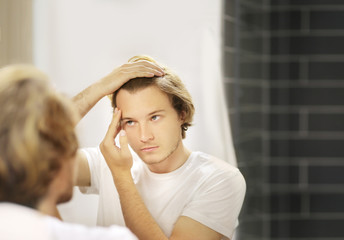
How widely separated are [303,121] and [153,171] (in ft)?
4.50

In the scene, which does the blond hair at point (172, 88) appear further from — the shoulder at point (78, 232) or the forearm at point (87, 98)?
the shoulder at point (78, 232)

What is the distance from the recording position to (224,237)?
3.25 feet

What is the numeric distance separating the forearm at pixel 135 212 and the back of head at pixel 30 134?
274 millimetres

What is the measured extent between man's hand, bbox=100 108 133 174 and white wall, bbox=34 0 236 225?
0.04 ft

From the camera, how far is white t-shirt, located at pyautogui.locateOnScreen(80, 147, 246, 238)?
933 mm

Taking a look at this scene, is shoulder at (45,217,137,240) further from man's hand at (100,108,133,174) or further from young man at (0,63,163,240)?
man's hand at (100,108,133,174)

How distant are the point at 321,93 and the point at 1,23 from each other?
1544 mm

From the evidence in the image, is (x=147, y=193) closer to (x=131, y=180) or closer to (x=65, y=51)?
(x=131, y=180)

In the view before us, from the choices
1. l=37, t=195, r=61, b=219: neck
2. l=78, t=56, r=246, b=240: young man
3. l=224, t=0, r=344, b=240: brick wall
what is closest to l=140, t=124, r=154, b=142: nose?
Result: l=78, t=56, r=246, b=240: young man

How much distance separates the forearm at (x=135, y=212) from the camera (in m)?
0.93

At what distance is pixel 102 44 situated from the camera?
0.92 m

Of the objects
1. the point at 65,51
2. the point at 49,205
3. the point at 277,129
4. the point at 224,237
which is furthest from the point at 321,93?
the point at 49,205

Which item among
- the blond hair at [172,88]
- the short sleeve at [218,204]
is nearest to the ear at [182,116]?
the blond hair at [172,88]

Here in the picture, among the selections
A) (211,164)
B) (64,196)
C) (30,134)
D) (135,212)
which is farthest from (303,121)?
(30,134)
